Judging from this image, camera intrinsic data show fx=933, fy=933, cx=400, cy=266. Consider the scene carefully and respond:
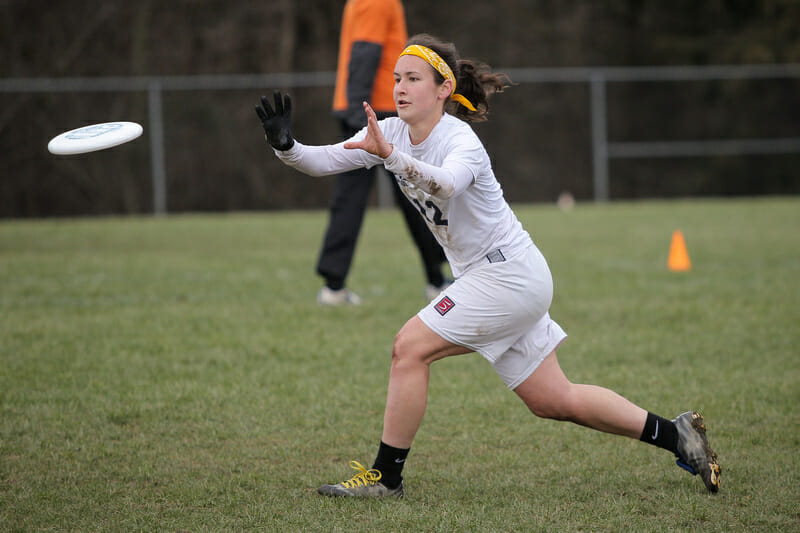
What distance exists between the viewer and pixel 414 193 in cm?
347

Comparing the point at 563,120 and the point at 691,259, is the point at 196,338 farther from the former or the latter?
the point at 563,120

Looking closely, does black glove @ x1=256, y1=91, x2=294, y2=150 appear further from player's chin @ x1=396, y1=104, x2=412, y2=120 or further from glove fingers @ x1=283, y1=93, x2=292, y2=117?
player's chin @ x1=396, y1=104, x2=412, y2=120

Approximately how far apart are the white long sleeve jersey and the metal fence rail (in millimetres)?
13848

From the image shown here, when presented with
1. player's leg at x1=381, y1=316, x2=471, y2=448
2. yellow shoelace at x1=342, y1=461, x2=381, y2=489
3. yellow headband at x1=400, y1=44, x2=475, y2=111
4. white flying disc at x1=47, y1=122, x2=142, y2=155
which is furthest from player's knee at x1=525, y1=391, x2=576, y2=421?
white flying disc at x1=47, y1=122, x2=142, y2=155

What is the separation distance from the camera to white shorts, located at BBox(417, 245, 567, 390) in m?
3.36

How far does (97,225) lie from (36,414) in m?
11.0

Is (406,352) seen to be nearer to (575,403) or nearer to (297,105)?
(575,403)

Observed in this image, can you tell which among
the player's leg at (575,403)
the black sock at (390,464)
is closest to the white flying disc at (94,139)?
the black sock at (390,464)

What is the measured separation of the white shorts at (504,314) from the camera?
336cm

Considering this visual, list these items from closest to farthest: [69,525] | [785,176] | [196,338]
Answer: [69,525], [196,338], [785,176]

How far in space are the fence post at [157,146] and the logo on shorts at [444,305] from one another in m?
14.2

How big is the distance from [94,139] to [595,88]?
52.3ft

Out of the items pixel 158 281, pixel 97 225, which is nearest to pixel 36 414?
pixel 158 281

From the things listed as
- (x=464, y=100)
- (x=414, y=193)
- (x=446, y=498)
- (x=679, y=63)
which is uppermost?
(x=679, y=63)
